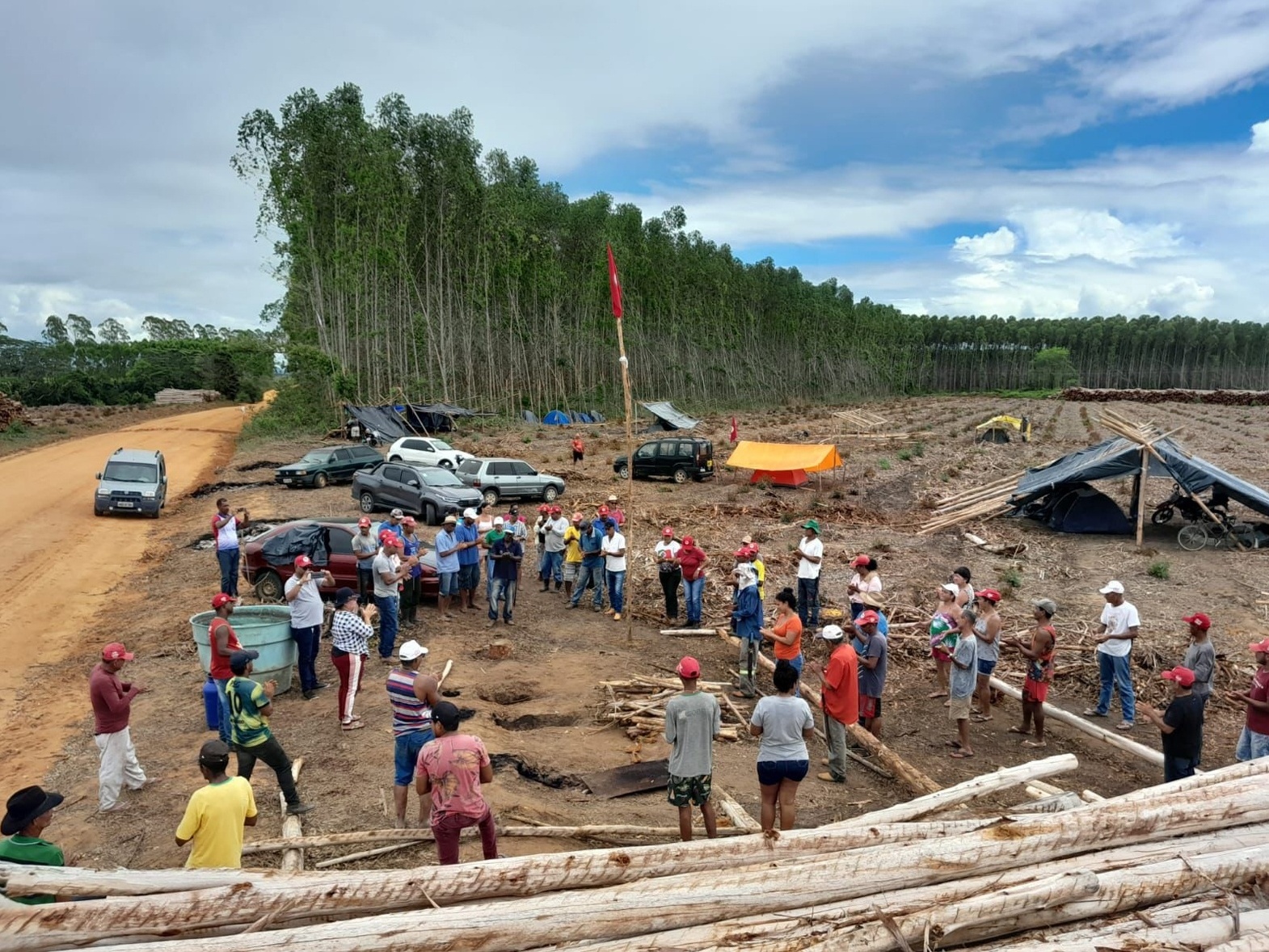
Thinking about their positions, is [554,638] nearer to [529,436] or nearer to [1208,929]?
[1208,929]

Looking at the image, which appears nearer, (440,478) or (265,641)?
(265,641)

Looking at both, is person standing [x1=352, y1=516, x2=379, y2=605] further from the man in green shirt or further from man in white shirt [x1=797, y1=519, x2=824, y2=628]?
the man in green shirt

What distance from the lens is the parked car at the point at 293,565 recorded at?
43.7ft

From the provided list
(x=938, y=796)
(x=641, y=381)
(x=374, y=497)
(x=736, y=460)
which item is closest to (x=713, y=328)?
(x=641, y=381)

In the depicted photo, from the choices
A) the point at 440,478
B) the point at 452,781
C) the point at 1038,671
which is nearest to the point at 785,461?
the point at 440,478

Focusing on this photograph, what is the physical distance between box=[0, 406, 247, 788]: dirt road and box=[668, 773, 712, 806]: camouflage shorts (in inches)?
257

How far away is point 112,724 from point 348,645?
7.19 ft

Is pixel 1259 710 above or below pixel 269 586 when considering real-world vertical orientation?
above

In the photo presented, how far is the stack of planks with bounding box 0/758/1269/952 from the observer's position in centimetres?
408

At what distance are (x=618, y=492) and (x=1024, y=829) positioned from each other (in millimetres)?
21348

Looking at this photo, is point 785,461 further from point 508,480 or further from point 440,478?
point 440,478

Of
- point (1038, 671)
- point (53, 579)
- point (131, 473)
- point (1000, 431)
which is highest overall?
point (1000, 431)

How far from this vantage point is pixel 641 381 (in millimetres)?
71875

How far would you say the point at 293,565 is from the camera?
521 inches
